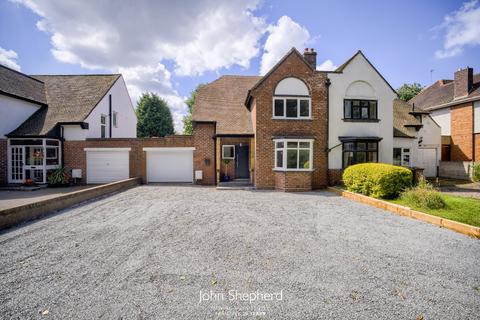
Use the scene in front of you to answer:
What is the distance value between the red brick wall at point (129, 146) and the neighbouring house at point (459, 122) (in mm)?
20142

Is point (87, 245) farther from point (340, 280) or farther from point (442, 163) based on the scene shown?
point (442, 163)

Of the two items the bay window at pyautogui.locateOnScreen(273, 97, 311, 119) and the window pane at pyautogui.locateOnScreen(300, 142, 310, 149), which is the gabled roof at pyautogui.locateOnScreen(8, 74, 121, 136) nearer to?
the bay window at pyautogui.locateOnScreen(273, 97, 311, 119)

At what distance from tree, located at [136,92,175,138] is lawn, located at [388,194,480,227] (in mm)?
31016

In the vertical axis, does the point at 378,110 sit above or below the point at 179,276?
above

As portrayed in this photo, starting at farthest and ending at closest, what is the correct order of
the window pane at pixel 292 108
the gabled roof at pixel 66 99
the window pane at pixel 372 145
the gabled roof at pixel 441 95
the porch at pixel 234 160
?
the gabled roof at pixel 441 95, the porch at pixel 234 160, the gabled roof at pixel 66 99, the window pane at pixel 372 145, the window pane at pixel 292 108

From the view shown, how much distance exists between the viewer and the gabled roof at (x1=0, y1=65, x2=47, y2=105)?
1410cm

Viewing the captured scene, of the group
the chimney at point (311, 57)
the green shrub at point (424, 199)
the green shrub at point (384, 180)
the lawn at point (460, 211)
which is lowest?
the lawn at point (460, 211)

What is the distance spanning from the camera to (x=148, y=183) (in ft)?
48.9

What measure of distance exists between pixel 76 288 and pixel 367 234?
6.62 metres

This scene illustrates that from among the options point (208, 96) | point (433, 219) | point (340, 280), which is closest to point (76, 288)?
point (340, 280)

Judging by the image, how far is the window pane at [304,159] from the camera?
1234 centimetres

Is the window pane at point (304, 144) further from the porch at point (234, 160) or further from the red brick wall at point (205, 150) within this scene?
the red brick wall at point (205, 150)

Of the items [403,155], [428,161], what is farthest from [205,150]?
[428,161]

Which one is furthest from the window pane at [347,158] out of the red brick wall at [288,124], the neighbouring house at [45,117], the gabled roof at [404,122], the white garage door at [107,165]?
the neighbouring house at [45,117]
